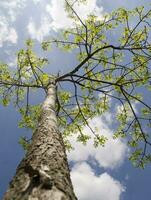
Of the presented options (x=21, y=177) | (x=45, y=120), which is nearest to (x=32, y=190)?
(x=21, y=177)

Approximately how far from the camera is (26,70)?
445 inches

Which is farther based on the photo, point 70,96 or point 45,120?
point 70,96

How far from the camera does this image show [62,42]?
11875mm

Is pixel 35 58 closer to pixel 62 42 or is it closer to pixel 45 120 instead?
pixel 62 42

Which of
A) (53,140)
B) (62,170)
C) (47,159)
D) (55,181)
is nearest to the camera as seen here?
(55,181)

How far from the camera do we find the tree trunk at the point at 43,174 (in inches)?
106

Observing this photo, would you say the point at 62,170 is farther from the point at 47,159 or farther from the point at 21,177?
the point at 21,177

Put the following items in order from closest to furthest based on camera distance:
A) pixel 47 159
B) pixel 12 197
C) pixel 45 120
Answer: pixel 12 197, pixel 47 159, pixel 45 120

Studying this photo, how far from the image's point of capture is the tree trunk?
2.69m

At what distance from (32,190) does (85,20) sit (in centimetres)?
910

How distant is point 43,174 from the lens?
9.97ft

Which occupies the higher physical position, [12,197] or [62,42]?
[62,42]

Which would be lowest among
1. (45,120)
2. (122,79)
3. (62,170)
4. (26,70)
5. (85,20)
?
(62,170)

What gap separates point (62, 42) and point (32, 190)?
9.64 metres
